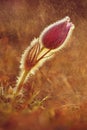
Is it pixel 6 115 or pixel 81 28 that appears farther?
pixel 81 28

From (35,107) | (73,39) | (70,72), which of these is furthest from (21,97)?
(73,39)

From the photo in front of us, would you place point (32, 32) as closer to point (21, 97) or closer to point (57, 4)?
point (57, 4)

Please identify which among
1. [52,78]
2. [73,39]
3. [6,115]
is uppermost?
[73,39]

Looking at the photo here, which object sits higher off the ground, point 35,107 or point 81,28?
point 81,28
